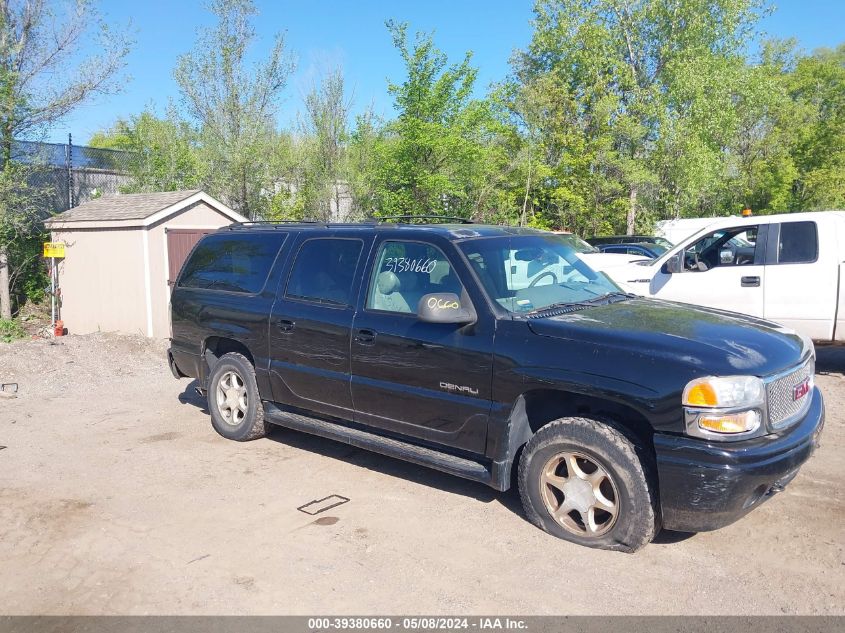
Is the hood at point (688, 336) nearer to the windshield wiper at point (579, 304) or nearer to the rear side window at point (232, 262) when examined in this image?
the windshield wiper at point (579, 304)

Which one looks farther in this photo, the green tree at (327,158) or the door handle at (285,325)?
the green tree at (327,158)

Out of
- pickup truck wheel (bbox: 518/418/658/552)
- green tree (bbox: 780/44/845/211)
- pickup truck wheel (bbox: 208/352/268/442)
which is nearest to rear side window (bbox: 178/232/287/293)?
pickup truck wheel (bbox: 208/352/268/442)

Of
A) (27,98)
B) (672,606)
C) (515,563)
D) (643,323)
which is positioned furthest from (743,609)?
(27,98)

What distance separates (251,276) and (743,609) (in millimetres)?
4659

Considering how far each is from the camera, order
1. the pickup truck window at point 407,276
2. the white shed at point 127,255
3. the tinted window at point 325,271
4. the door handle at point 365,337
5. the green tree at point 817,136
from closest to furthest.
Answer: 1. the pickup truck window at point 407,276
2. the door handle at point 365,337
3. the tinted window at point 325,271
4. the white shed at point 127,255
5. the green tree at point 817,136

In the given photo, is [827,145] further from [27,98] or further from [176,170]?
[27,98]

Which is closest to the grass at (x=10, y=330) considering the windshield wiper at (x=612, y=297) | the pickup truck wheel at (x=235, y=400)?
the pickup truck wheel at (x=235, y=400)

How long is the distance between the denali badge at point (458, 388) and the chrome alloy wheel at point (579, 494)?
26.3 inches

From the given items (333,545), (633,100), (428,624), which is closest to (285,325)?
(333,545)

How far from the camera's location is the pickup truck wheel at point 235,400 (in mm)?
6258

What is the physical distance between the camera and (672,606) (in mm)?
3541

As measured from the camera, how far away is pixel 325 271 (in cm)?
568

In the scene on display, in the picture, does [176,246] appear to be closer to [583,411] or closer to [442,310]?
[442,310]

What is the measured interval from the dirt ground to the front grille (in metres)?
0.81
